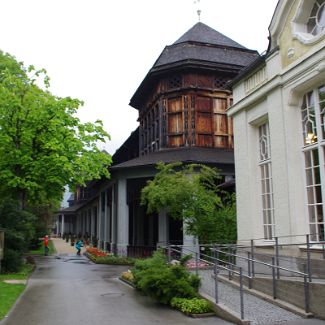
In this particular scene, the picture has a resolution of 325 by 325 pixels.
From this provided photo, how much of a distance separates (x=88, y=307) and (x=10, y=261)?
7.83 metres

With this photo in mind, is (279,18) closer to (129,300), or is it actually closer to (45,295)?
(129,300)

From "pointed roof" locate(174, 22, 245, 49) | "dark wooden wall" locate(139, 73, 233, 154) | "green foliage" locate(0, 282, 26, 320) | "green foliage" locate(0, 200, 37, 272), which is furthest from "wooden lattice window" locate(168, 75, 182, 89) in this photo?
"green foliage" locate(0, 282, 26, 320)

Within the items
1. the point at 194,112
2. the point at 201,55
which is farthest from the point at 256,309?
the point at 201,55

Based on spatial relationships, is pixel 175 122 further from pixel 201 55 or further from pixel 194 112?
pixel 201 55

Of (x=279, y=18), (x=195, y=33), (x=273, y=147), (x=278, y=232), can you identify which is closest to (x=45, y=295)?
(x=278, y=232)

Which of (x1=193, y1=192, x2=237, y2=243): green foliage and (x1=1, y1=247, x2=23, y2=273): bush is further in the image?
(x1=193, y1=192, x2=237, y2=243): green foliage

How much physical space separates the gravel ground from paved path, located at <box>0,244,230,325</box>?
0.61m

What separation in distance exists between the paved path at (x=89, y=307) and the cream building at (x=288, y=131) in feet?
11.4

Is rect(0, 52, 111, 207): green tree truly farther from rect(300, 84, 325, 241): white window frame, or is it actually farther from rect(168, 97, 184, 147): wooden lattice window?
rect(300, 84, 325, 241): white window frame

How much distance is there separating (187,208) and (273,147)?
766cm

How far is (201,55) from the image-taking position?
2677cm

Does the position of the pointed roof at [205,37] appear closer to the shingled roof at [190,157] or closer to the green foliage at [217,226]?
the shingled roof at [190,157]

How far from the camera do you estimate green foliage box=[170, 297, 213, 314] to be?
379 inches

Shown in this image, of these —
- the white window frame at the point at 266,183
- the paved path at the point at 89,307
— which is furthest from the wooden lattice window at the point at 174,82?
the white window frame at the point at 266,183
